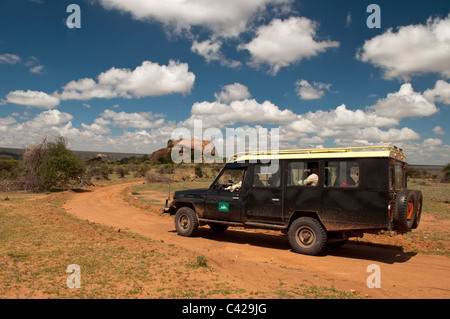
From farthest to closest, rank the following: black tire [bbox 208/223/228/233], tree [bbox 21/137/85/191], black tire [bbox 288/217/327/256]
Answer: tree [bbox 21/137/85/191], black tire [bbox 208/223/228/233], black tire [bbox 288/217/327/256]

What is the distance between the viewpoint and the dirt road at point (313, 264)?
6254 millimetres

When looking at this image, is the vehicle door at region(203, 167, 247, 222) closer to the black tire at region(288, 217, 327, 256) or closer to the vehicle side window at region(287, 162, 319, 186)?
the vehicle side window at region(287, 162, 319, 186)

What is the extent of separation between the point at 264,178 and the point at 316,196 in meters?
1.50

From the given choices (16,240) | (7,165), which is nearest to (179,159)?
(7,165)

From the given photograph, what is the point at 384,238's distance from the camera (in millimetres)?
10523

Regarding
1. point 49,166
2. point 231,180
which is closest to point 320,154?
point 231,180

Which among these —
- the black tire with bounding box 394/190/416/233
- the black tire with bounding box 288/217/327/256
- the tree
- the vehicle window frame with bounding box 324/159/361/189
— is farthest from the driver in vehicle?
the tree

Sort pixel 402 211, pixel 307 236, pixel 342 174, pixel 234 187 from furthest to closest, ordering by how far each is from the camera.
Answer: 1. pixel 234 187
2. pixel 307 236
3. pixel 342 174
4. pixel 402 211

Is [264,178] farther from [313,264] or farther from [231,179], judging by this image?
[313,264]

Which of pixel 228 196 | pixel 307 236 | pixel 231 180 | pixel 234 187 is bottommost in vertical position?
pixel 307 236

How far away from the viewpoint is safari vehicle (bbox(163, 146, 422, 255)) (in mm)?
7621

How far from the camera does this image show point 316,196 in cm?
842
